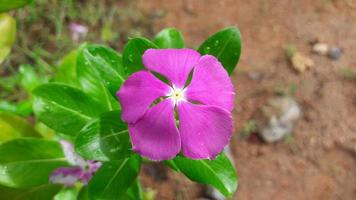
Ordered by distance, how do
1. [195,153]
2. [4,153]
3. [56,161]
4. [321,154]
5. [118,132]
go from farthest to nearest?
[321,154] < [56,161] < [4,153] < [118,132] < [195,153]

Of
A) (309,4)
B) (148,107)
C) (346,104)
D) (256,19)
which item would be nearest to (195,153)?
(148,107)

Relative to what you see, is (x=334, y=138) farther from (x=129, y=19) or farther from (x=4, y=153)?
(x=4, y=153)

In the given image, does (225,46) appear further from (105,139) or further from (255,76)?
(255,76)

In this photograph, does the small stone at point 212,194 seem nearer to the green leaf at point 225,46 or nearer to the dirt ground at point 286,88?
the dirt ground at point 286,88

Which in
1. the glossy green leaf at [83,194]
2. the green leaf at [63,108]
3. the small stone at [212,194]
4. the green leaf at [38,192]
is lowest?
the small stone at [212,194]

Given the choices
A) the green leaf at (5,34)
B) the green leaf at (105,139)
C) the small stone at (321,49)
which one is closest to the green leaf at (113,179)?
the green leaf at (105,139)

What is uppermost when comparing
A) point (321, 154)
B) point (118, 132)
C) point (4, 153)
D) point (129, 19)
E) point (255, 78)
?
point (118, 132)
